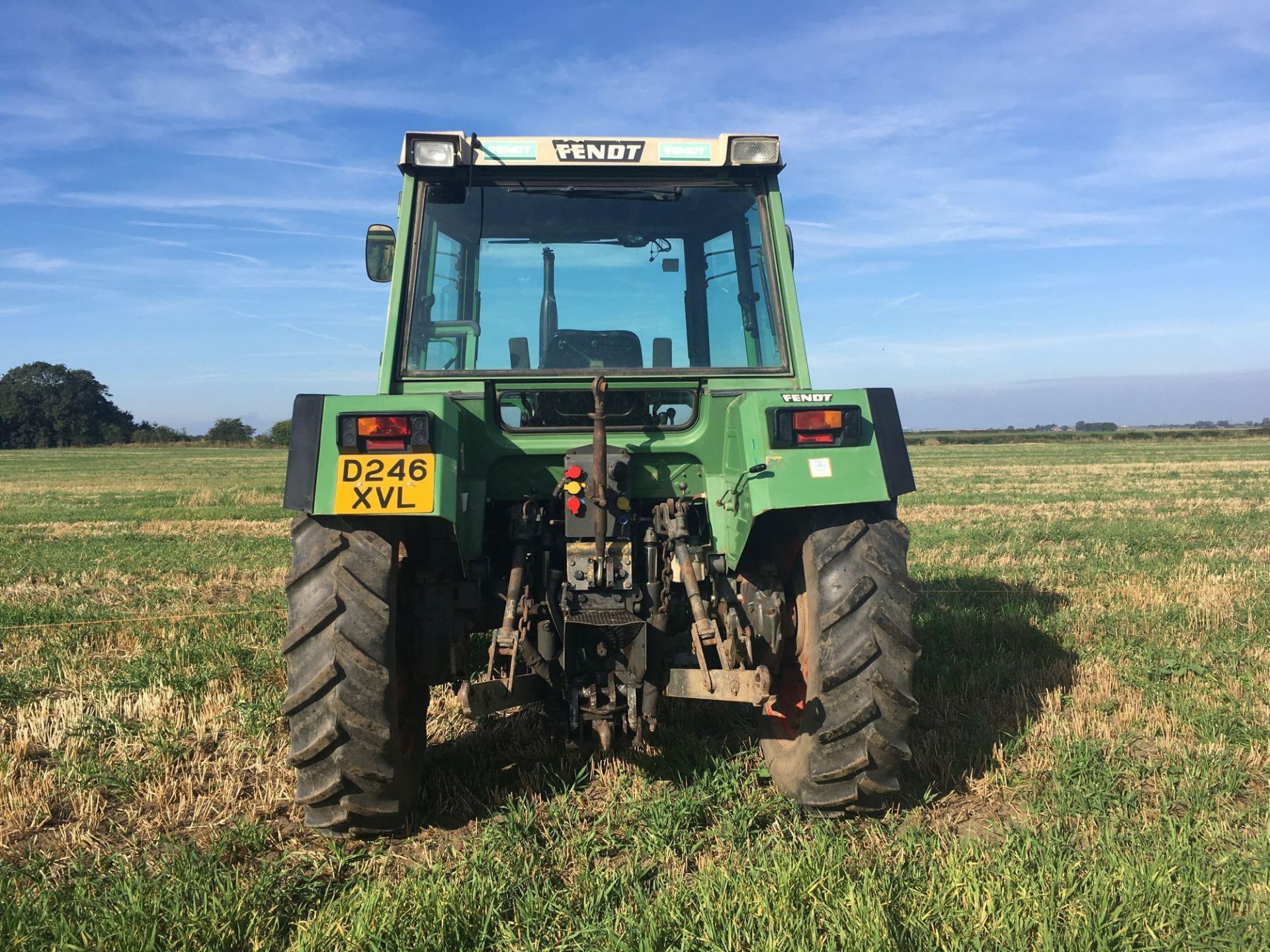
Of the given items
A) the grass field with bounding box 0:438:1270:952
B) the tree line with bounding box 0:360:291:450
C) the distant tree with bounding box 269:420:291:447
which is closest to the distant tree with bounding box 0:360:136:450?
the tree line with bounding box 0:360:291:450

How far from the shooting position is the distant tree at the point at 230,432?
64625mm

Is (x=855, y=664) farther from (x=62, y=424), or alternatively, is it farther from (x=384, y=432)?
(x=62, y=424)

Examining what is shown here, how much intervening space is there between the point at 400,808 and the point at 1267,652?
4.83 metres

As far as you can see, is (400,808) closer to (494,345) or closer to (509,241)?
(494,345)

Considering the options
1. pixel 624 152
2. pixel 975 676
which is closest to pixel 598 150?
pixel 624 152

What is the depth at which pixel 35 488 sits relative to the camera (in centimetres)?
2262

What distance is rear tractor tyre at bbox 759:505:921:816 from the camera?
128 inches

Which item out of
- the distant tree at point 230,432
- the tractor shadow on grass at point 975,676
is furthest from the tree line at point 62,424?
the tractor shadow on grass at point 975,676

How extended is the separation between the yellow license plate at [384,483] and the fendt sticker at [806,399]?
1.23 metres

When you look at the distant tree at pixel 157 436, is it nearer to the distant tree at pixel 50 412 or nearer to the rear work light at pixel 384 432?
the distant tree at pixel 50 412

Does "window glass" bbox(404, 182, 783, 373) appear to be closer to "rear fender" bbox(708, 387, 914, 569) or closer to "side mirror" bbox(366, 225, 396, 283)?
"side mirror" bbox(366, 225, 396, 283)

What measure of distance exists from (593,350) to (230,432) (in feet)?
224

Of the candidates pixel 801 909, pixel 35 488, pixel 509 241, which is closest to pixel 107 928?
pixel 801 909

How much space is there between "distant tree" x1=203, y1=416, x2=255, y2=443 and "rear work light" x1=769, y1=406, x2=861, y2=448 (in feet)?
216
